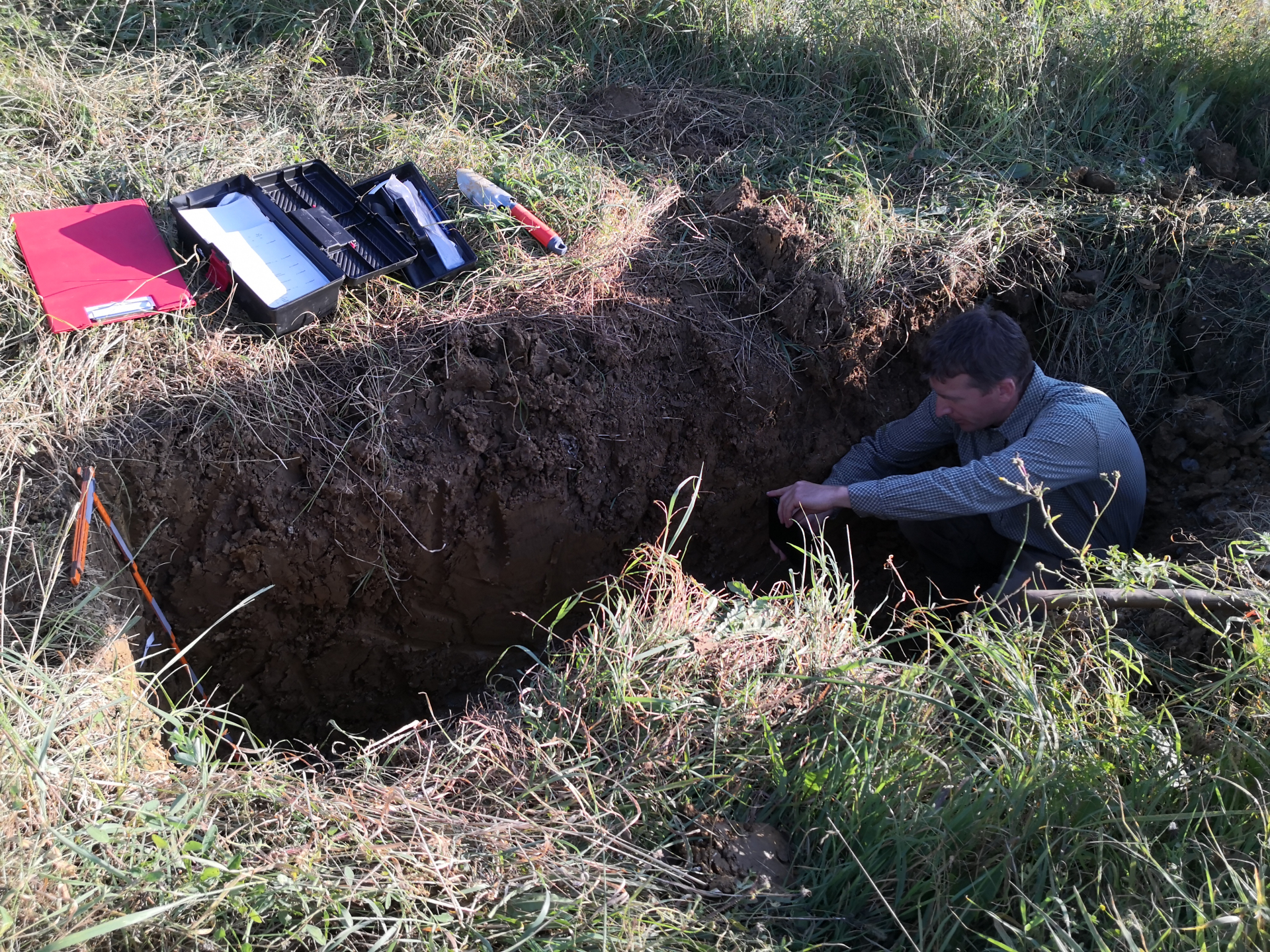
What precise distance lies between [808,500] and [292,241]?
185 cm

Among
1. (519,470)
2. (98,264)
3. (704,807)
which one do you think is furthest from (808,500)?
(98,264)

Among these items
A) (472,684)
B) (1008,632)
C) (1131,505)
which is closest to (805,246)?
(1131,505)

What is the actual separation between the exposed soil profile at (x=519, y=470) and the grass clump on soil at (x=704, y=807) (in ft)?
2.18

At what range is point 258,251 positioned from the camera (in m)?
2.70

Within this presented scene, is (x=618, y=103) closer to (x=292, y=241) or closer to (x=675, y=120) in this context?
(x=675, y=120)

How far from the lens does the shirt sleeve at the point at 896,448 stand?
9.86 feet

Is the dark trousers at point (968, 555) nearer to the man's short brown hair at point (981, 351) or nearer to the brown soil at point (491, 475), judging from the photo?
the brown soil at point (491, 475)

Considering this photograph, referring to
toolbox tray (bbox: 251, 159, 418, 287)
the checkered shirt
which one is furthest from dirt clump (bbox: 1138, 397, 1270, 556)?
toolbox tray (bbox: 251, 159, 418, 287)

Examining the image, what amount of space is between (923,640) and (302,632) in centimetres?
209

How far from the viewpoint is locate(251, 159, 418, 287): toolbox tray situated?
9.21ft

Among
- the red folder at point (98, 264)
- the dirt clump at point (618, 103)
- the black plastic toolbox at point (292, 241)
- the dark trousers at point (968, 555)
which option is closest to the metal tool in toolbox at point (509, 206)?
the black plastic toolbox at point (292, 241)

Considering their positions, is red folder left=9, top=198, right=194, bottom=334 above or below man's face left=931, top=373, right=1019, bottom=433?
above

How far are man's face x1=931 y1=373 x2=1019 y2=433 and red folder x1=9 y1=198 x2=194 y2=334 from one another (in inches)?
93.3

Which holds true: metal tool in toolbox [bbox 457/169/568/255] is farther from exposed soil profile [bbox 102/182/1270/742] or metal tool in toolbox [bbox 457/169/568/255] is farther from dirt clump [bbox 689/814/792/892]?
dirt clump [bbox 689/814/792/892]
